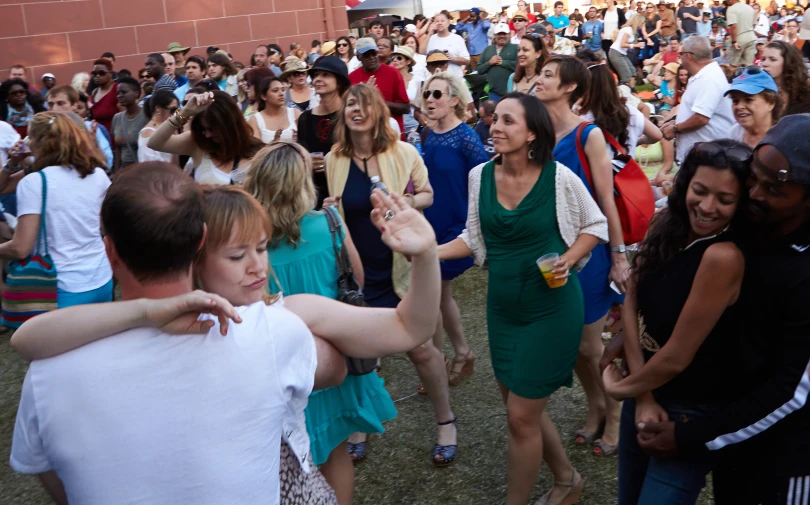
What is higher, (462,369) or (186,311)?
(186,311)

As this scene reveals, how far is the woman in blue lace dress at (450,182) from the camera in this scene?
4.99m

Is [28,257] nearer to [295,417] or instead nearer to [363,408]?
[363,408]

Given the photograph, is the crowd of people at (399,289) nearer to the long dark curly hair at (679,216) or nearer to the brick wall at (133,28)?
the long dark curly hair at (679,216)

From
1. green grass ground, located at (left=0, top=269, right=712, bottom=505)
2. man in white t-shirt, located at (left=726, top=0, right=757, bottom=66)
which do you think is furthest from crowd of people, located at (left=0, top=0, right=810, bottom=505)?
man in white t-shirt, located at (left=726, top=0, right=757, bottom=66)

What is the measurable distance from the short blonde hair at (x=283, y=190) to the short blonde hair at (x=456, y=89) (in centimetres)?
214

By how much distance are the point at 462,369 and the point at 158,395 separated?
3730 mm

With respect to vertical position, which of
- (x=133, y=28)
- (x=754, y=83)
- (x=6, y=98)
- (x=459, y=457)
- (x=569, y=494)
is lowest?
(x=459, y=457)

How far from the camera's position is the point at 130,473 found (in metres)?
1.45

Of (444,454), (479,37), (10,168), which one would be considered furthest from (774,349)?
(479,37)

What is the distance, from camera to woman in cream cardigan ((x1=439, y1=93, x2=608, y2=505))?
3234 millimetres

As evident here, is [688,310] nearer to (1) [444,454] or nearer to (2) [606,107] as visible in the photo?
(1) [444,454]

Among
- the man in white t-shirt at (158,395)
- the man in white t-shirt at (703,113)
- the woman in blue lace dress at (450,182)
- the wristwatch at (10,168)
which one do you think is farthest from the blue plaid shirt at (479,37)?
the man in white t-shirt at (158,395)

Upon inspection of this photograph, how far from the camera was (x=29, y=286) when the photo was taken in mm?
4285

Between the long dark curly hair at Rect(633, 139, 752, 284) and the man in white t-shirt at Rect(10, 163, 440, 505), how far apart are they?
1289 mm
